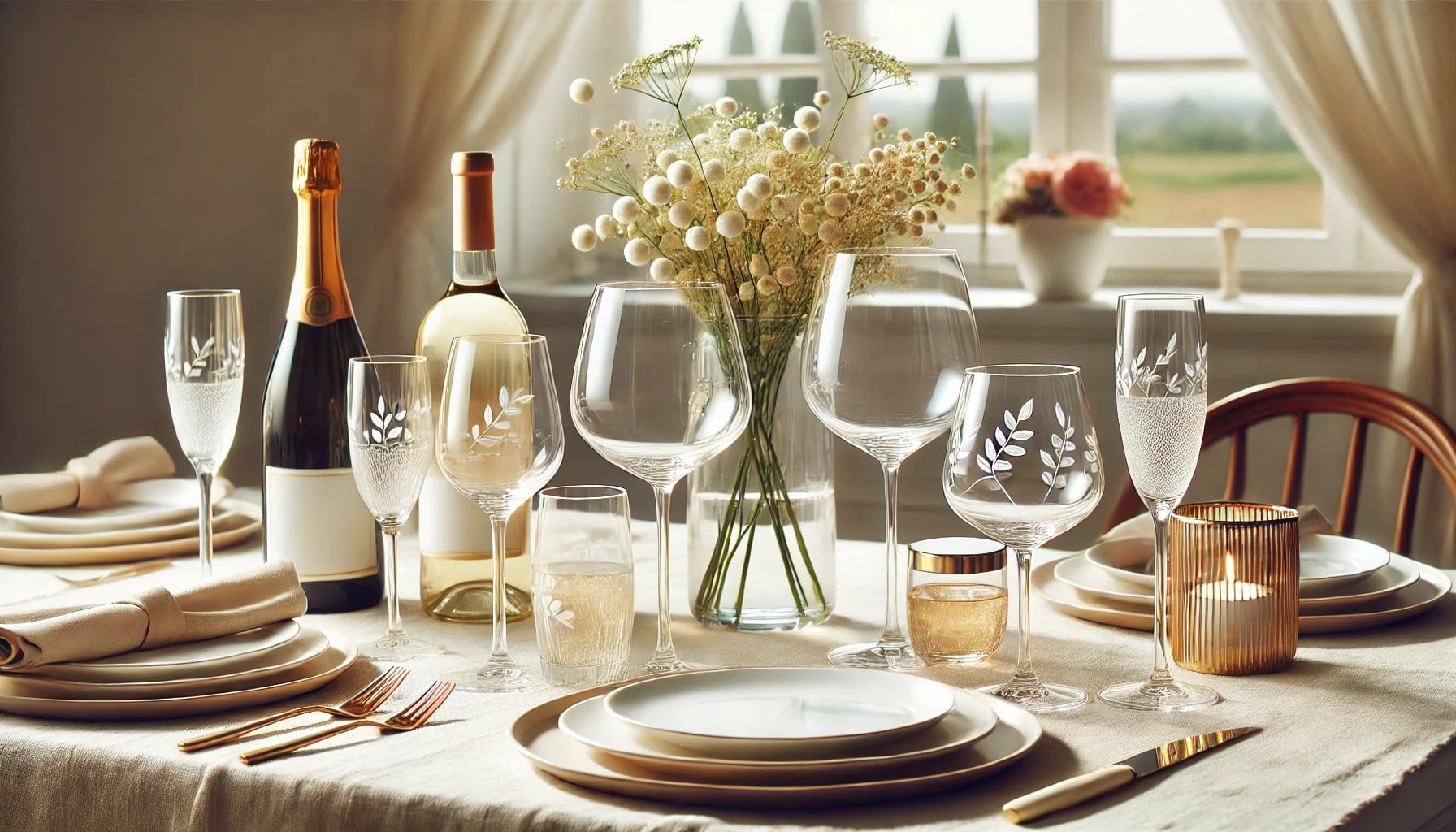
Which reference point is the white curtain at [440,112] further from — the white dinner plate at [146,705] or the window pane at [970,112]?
the white dinner plate at [146,705]

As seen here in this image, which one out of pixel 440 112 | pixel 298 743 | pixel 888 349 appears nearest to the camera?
pixel 298 743

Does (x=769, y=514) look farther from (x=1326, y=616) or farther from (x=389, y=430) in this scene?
(x=1326, y=616)

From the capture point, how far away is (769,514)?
1.15 metres

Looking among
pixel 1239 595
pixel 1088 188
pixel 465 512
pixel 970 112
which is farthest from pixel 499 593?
pixel 970 112

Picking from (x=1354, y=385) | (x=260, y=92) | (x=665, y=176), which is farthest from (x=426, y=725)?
(x=260, y=92)

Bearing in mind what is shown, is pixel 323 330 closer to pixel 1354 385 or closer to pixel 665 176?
pixel 665 176

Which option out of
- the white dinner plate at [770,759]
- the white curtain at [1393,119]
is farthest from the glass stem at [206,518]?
the white curtain at [1393,119]

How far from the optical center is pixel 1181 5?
2.87 m

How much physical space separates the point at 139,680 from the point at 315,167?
0.43m

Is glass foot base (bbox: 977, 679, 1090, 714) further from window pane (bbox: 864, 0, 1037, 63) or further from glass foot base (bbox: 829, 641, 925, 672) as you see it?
window pane (bbox: 864, 0, 1037, 63)

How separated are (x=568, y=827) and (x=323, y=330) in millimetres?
651

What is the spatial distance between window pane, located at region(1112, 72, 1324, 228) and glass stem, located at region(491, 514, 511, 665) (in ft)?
7.17

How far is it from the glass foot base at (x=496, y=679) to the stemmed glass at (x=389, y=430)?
3.1 inches

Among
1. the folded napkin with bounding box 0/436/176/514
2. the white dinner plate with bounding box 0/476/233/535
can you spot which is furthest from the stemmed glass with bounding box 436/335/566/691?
the folded napkin with bounding box 0/436/176/514
